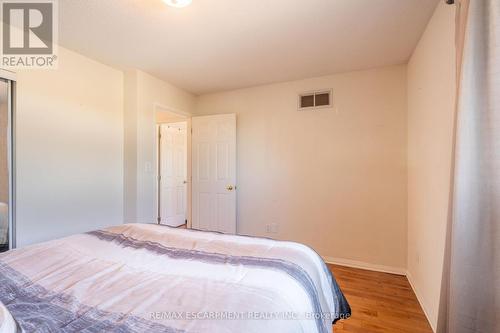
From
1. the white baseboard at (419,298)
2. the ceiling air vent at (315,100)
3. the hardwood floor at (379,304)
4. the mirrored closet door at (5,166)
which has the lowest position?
the hardwood floor at (379,304)

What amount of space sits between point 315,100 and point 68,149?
9.64 feet

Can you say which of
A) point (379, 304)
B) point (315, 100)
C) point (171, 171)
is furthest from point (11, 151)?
point (379, 304)

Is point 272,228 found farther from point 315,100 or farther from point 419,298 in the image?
point 315,100

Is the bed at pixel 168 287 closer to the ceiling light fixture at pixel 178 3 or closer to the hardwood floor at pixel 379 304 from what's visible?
the hardwood floor at pixel 379 304

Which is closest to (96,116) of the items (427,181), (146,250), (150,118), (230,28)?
(150,118)

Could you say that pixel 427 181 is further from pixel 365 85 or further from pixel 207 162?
pixel 207 162

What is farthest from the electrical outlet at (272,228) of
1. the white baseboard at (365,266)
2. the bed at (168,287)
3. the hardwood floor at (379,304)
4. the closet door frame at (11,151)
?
the closet door frame at (11,151)

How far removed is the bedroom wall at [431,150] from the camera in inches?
61.0

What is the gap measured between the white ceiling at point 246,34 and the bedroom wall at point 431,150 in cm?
29

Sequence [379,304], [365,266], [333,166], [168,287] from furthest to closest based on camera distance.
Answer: [333,166], [365,266], [379,304], [168,287]

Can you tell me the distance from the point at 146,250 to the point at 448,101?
2152 millimetres

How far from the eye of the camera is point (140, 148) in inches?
113

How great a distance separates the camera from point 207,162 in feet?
12.2

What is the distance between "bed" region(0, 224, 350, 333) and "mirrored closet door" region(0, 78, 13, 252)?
2.96 ft
